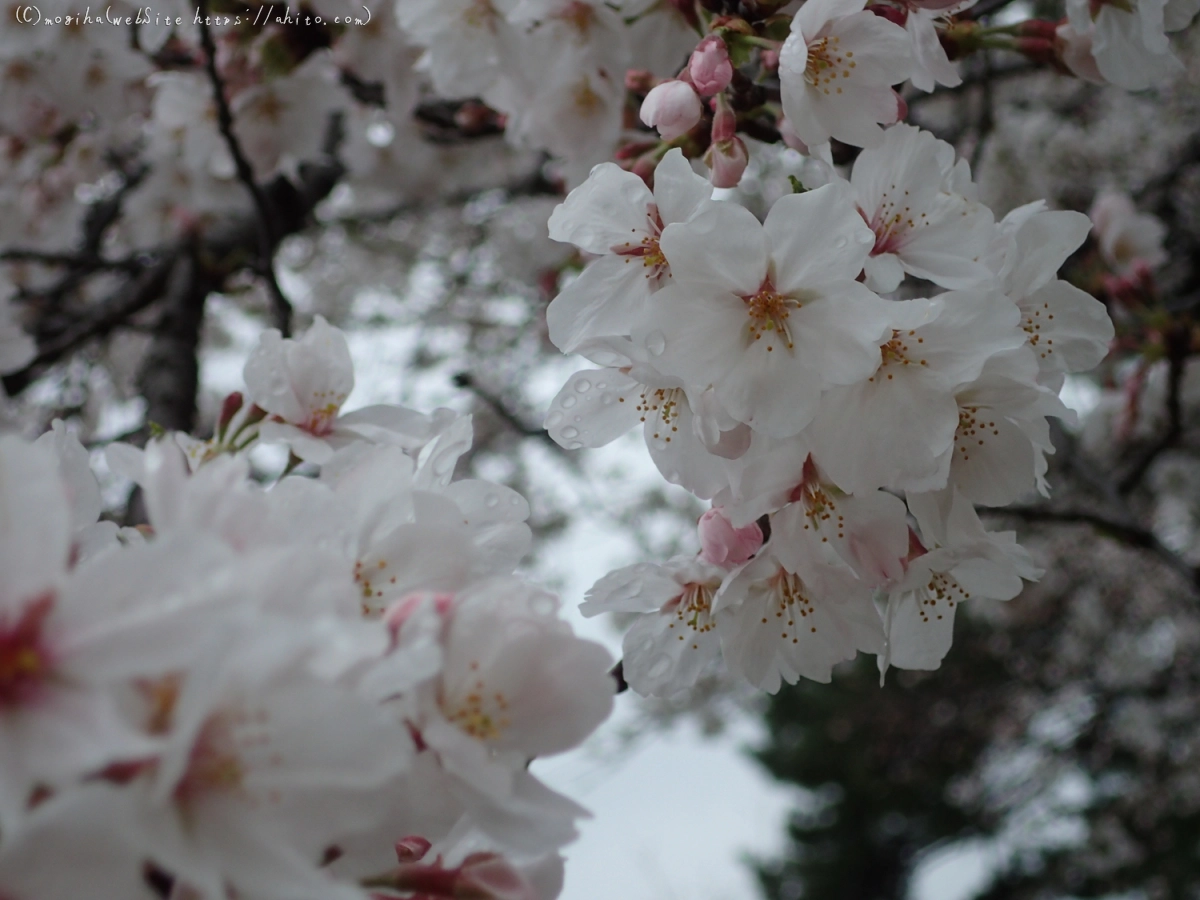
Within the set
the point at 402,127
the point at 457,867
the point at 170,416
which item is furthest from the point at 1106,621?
the point at 457,867

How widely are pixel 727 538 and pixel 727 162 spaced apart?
44cm

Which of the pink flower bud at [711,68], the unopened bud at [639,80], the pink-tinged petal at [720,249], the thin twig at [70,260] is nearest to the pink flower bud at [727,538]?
the pink-tinged petal at [720,249]

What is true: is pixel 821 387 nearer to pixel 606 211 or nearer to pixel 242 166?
pixel 606 211

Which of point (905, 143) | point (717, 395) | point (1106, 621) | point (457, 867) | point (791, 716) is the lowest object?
point (791, 716)

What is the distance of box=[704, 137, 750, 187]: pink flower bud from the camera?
43.2 inches

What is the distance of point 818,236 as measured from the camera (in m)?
0.93

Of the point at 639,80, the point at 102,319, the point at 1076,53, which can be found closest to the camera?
the point at 1076,53

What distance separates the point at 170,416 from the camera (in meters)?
2.23

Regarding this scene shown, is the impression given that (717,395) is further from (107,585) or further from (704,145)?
(107,585)

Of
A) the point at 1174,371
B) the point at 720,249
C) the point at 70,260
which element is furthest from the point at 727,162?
the point at 70,260

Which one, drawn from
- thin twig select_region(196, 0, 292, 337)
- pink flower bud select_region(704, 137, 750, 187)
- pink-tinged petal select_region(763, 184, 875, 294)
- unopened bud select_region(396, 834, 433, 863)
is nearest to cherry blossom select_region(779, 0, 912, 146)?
pink flower bud select_region(704, 137, 750, 187)

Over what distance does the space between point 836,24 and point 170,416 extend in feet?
5.82

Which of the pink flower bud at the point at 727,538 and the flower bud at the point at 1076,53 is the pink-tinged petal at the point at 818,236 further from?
the flower bud at the point at 1076,53

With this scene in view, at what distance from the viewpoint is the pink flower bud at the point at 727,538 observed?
1.06 m
